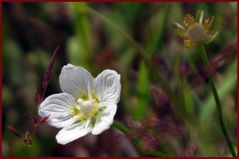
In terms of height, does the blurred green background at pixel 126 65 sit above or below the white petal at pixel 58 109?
below

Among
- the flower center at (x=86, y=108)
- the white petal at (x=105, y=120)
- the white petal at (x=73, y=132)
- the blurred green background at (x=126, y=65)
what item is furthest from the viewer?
the blurred green background at (x=126, y=65)

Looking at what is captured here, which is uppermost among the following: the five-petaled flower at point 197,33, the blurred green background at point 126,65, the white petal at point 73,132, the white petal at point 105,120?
the five-petaled flower at point 197,33

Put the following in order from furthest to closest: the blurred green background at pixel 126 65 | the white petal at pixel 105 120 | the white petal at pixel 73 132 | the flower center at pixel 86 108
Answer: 1. the blurred green background at pixel 126 65
2. the flower center at pixel 86 108
3. the white petal at pixel 73 132
4. the white petal at pixel 105 120

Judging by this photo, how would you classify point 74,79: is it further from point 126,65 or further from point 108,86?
point 126,65

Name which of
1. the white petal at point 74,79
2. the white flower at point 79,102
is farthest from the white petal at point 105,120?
the white petal at point 74,79

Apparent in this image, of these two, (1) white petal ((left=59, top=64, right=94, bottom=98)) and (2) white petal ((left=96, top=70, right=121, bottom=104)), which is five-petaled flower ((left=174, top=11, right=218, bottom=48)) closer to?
(2) white petal ((left=96, top=70, right=121, bottom=104))

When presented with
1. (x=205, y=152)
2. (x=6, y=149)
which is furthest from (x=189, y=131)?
(x=6, y=149)

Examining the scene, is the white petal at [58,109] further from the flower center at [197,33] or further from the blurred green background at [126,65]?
the flower center at [197,33]

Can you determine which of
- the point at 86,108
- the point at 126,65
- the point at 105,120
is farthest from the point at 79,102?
the point at 126,65
